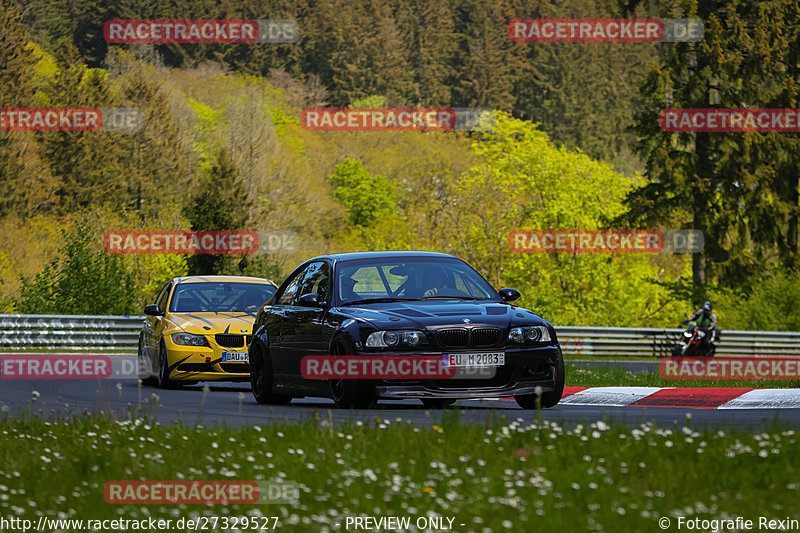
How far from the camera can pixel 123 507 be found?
23.5 ft

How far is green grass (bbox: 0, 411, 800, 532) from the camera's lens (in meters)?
6.66

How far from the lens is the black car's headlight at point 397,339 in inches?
514

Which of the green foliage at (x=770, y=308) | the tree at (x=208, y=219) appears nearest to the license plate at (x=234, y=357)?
the tree at (x=208, y=219)

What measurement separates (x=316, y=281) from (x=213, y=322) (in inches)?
162

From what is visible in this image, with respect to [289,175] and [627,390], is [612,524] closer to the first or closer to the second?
[627,390]

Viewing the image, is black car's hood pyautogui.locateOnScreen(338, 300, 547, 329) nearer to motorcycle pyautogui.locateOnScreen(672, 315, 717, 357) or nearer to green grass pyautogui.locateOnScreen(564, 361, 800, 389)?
green grass pyautogui.locateOnScreen(564, 361, 800, 389)

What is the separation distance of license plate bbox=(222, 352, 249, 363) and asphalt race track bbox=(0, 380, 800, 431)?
0.44 m

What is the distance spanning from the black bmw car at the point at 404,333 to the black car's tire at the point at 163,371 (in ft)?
10.9
